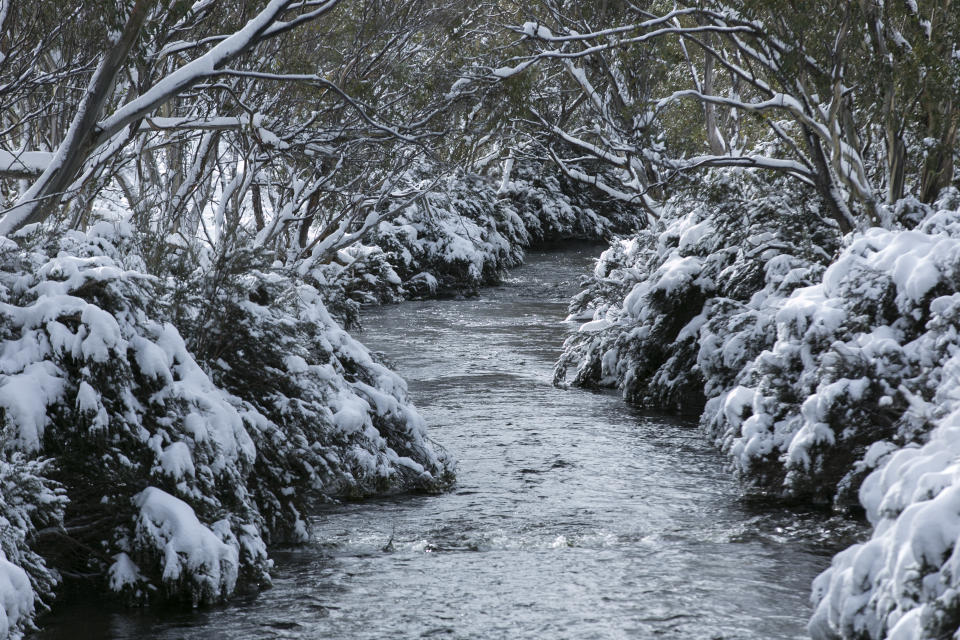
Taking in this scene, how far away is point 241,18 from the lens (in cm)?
1252

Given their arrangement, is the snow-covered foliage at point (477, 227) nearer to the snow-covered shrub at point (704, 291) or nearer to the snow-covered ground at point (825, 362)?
the snow-covered shrub at point (704, 291)

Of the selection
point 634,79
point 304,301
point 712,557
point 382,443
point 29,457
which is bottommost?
point 712,557

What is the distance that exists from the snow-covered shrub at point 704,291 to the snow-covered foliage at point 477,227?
553cm

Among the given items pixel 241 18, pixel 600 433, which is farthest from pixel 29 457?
pixel 241 18

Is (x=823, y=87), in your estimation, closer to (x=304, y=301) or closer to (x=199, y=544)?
(x=304, y=301)

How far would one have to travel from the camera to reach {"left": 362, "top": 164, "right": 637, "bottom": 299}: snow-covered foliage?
2425cm

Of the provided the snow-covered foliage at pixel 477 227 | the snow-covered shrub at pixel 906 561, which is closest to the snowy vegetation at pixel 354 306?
the snow-covered shrub at pixel 906 561

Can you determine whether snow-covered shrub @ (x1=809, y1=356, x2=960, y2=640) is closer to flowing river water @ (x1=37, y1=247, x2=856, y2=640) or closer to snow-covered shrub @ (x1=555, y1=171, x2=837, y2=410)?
flowing river water @ (x1=37, y1=247, x2=856, y2=640)

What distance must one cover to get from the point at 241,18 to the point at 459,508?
271 inches

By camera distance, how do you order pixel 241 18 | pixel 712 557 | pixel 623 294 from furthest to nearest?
1. pixel 623 294
2. pixel 241 18
3. pixel 712 557

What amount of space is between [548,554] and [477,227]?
20.3 m

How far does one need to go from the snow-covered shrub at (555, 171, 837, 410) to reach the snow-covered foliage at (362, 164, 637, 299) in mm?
5535

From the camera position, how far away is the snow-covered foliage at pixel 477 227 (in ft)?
79.6

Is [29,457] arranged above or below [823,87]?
below
